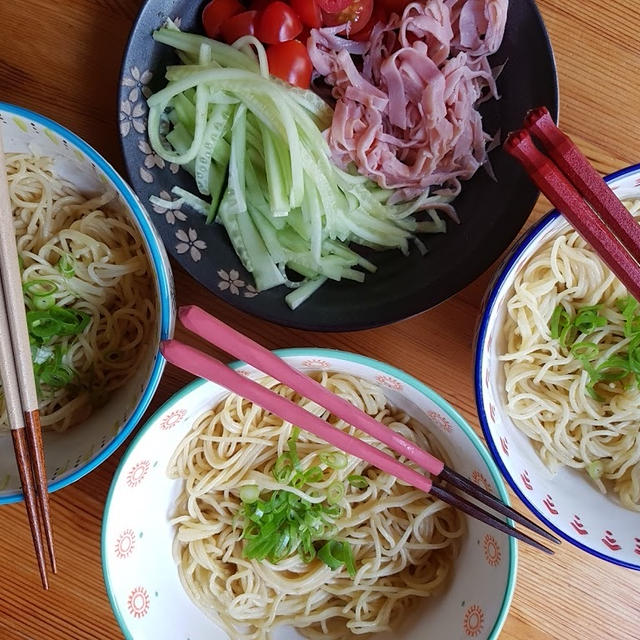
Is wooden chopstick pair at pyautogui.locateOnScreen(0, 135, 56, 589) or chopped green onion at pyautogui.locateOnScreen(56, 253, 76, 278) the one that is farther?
chopped green onion at pyautogui.locateOnScreen(56, 253, 76, 278)

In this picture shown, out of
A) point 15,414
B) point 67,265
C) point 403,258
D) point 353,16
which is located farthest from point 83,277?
point 353,16

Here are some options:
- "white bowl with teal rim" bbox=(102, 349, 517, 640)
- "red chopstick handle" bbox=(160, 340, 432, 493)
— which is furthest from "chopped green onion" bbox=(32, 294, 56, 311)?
"red chopstick handle" bbox=(160, 340, 432, 493)

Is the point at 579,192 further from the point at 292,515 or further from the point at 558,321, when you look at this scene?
the point at 292,515

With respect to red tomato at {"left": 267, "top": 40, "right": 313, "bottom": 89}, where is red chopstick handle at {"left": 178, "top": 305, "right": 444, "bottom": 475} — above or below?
below

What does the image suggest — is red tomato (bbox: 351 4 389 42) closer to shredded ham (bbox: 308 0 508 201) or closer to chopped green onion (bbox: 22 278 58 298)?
shredded ham (bbox: 308 0 508 201)

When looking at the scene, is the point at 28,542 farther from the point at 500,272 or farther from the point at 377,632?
the point at 500,272

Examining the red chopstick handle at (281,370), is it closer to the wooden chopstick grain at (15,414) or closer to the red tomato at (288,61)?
the wooden chopstick grain at (15,414)
